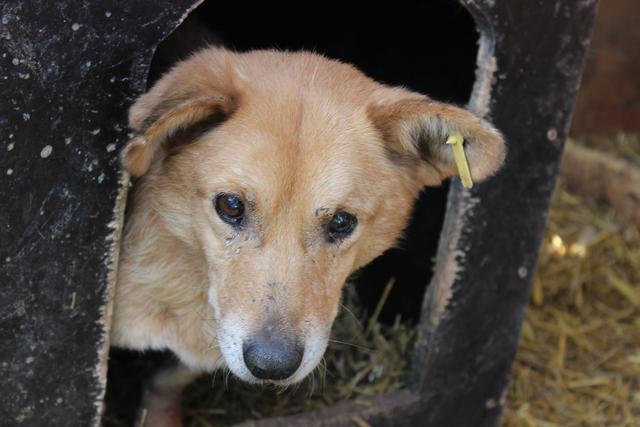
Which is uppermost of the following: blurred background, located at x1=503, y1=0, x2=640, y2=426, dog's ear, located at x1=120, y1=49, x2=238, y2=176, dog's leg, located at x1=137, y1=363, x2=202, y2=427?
dog's ear, located at x1=120, y1=49, x2=238, y2=176

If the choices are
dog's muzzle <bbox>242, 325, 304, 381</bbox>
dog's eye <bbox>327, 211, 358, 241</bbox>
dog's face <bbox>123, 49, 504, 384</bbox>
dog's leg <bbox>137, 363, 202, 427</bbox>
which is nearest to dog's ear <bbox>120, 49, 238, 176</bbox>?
dog's face <bbox>123, 49, 504, 384</bbox>

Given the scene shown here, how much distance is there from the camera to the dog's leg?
3768 millimetres

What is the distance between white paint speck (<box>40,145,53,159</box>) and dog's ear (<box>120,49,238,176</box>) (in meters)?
0.21

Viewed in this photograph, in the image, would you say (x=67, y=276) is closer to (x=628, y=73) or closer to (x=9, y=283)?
(x=9, y=283)

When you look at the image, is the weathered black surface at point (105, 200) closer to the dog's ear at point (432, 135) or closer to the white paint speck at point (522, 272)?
the white paint speck at point (522, 272)

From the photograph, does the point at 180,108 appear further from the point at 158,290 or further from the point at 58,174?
the point at 158,290

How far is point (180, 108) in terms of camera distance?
2.65m

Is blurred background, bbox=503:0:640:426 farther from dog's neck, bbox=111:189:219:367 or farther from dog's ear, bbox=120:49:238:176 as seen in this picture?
dog's ear, bbox=120:49:238:176

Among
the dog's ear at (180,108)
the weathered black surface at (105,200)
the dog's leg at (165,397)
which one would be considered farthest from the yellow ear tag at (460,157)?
the dog's leg at (165,397)

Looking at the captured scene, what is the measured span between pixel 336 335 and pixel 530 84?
163 cm

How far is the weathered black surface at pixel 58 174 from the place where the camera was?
2.65 meters

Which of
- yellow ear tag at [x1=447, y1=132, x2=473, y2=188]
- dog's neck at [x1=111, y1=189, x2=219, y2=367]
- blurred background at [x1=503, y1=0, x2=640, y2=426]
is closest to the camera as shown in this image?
yellow ear tag at [x1=447, y1=132, x2=473, y2=188]

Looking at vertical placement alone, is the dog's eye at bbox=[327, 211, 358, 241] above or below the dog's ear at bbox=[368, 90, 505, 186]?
below

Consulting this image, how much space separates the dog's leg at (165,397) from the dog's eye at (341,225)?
3.60 feet
